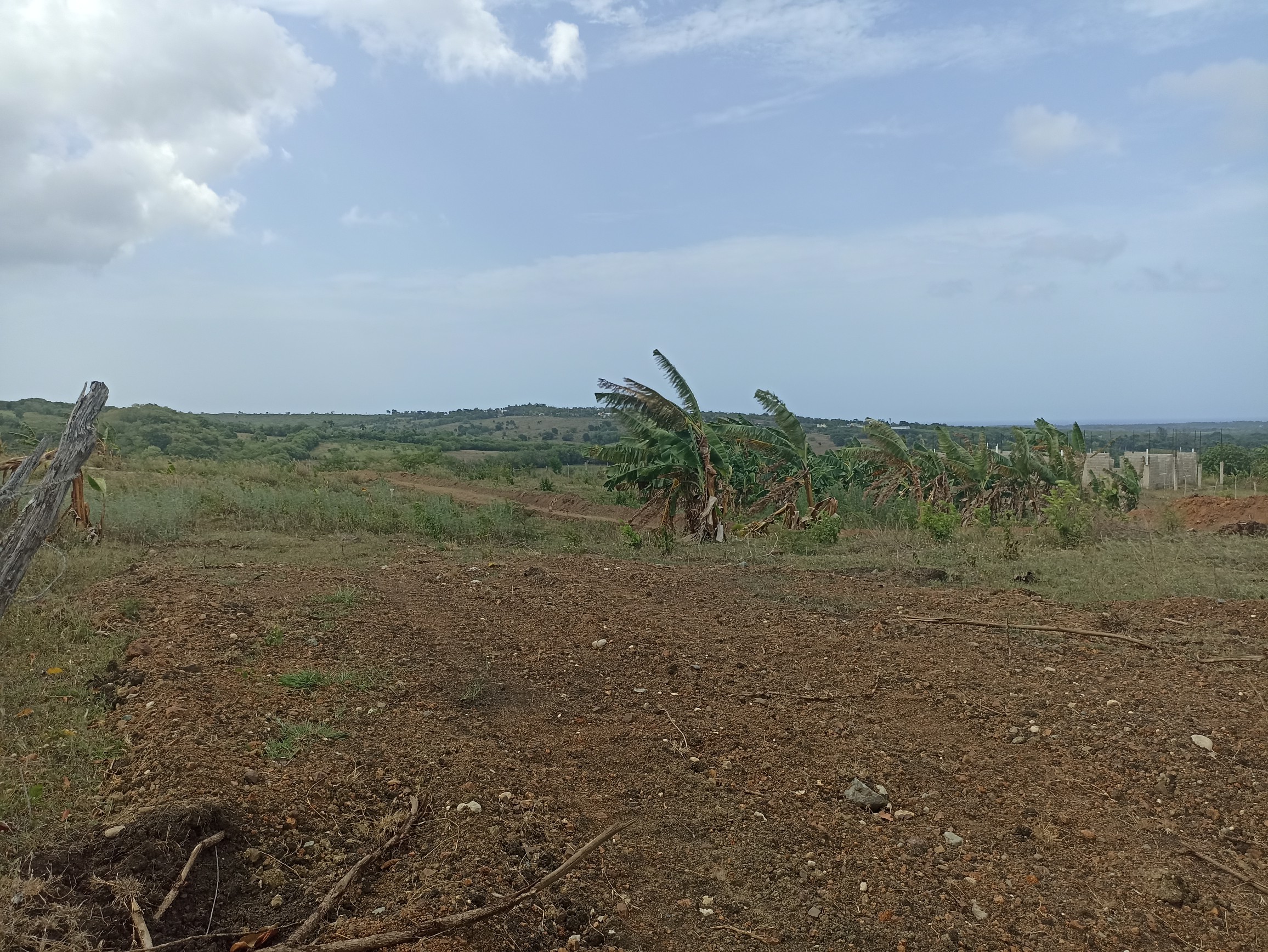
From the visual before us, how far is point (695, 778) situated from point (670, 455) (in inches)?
380

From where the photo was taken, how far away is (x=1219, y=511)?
17312mm

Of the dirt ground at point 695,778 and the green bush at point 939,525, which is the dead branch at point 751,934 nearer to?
the dirt ground at point 695,778

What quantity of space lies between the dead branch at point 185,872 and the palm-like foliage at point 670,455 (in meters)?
10.2

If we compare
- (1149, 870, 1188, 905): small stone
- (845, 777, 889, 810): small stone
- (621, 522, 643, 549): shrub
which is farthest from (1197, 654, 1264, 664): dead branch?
(621, 522, 643, 549): shrub

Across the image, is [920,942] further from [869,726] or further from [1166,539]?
[1166,539]

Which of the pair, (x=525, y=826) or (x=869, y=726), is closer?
(x=525, y=826)

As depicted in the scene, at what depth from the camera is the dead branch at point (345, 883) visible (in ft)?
8.99

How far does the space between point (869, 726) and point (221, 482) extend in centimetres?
1560

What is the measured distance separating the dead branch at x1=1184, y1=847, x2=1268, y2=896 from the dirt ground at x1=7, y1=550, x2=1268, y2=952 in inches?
0.7

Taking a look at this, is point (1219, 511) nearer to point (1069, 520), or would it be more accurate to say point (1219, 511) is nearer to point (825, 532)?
point (1069, 520)

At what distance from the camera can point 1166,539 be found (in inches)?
443

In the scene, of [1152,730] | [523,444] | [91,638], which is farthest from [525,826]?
[523,444]

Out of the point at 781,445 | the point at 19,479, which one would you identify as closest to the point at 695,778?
the point at 19,479

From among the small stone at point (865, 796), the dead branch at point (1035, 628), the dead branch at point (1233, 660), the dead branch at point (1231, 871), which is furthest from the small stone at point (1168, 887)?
the dead branch at point (1035, 628)
